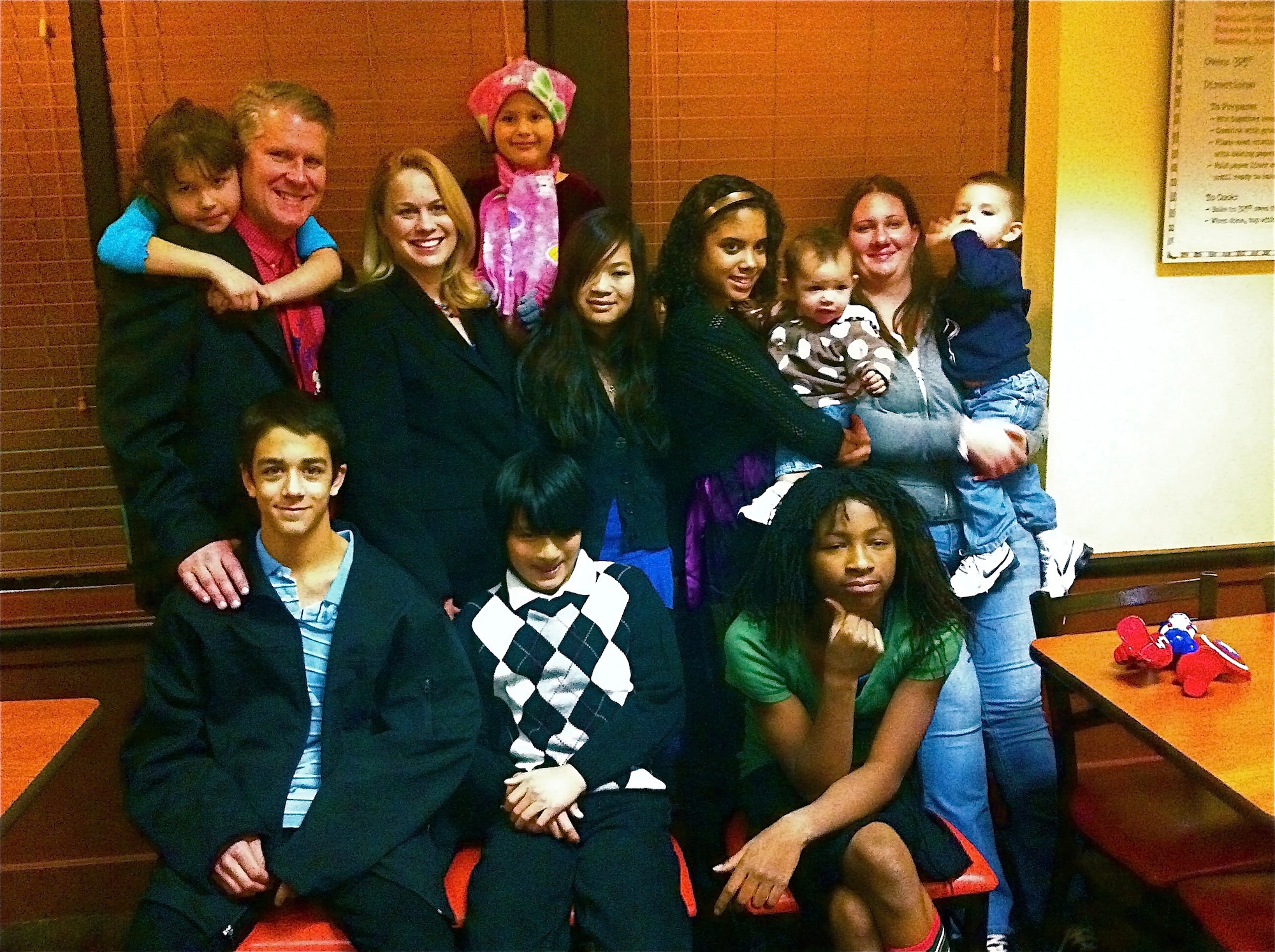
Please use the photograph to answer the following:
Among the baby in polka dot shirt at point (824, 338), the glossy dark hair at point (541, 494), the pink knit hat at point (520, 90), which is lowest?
the glossy dark hair at point (541, 494)

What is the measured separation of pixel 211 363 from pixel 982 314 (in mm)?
1794

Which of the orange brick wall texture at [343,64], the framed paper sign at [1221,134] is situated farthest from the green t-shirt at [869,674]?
the framed paper sign at [1221,134]

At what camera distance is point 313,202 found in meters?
2.44

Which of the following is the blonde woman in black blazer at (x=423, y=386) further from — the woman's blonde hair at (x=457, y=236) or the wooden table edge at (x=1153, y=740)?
the wooden table edge at (x=1153, y=740)

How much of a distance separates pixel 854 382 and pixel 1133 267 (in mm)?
1109

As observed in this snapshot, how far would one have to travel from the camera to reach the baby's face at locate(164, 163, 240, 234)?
2289 millimetres

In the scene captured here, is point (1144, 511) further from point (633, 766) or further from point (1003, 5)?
point (633, 766)

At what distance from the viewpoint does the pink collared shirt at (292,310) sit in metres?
2.38

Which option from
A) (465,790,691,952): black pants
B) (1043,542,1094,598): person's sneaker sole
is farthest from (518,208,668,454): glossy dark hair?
(1043,542,1094,598): person's sneaker sole

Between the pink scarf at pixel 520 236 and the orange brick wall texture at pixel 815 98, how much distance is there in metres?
0.47

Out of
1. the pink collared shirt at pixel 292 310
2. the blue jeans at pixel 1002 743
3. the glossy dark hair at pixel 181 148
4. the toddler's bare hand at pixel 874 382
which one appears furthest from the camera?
the blue jeans at pixel 1002 743

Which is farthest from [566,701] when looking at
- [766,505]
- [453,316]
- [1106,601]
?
[1106,601]

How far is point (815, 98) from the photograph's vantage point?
3.00 meters

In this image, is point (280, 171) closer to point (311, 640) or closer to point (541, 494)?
point (541, 494)
